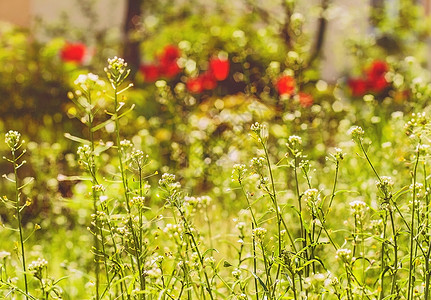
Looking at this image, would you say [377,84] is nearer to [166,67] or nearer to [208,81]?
[208,81]

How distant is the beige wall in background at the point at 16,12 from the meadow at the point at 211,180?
2.30 m

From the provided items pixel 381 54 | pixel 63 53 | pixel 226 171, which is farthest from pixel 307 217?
pixel 381 54

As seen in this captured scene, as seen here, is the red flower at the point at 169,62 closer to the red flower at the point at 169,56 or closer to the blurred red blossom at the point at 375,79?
the red flower at the point at 169,56

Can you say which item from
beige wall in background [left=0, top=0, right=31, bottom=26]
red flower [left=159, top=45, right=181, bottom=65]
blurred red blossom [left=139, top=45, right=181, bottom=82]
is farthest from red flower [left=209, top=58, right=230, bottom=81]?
beige wall in background [left=0, top=0, right=31, bottom=26]

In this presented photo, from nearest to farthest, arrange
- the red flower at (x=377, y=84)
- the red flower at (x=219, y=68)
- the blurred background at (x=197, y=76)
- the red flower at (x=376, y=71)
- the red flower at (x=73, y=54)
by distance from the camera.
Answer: the blurred background at (x=197, y=76)
the red flower at (x=219, y=68)
the red flower at (x=377, y=84)
the red flower at (x=376, y=71)
the red flower at (x=73, y=54)

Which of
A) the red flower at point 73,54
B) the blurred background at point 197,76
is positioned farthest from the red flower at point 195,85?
the red flower at point 73,54

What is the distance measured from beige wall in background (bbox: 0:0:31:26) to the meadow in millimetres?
2301

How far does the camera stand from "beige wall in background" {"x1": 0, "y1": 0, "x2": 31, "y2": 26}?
10.4m

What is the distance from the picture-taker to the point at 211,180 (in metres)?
3.72

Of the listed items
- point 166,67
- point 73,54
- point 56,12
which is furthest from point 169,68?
point 56,12

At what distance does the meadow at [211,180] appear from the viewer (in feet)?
5.65

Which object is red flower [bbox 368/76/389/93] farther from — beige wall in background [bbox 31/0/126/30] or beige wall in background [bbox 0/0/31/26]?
beige wall in background [bbox 0/0/31/26]

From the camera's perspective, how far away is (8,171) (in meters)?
5.86

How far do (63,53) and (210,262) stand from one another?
5051 millimetres
